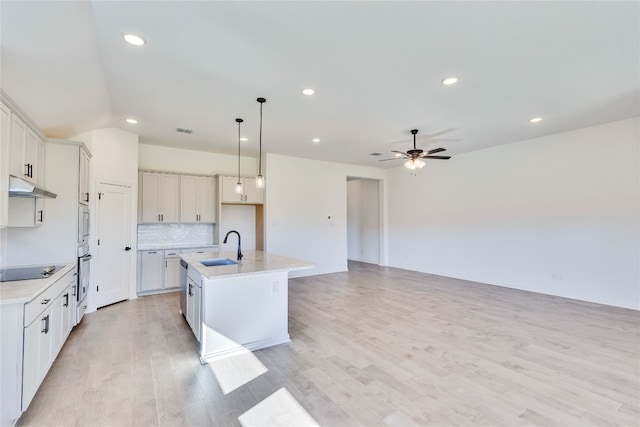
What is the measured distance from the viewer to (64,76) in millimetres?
2797

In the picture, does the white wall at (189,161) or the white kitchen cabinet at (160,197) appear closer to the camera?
the white kitchen cabinet at (160,197)

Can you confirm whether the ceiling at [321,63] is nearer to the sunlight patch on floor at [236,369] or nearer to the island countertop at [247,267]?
the island countertop at [247,267]

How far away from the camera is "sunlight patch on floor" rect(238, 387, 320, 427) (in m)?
2.00

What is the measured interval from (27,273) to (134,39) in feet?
8.06

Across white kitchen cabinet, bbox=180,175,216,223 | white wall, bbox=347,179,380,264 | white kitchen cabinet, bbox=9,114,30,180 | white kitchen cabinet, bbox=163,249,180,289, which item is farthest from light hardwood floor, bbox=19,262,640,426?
white wall, bbox=347,179,380,264

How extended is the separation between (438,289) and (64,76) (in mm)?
6259

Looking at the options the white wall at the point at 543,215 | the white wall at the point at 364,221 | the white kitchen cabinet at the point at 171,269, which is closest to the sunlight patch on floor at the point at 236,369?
the white kitchen cabinet at the point at 171,269

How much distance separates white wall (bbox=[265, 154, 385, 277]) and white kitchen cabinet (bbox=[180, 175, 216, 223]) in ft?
3.77

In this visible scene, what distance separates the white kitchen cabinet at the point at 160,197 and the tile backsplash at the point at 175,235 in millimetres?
359

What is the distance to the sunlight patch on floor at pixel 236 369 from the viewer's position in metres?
2.49

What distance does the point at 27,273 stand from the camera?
2.86 m

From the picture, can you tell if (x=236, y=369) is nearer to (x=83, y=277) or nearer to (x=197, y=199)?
(x=83, y=277)

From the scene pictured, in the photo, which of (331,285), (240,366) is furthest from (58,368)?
(331,285)

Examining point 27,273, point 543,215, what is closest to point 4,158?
point 27,273
